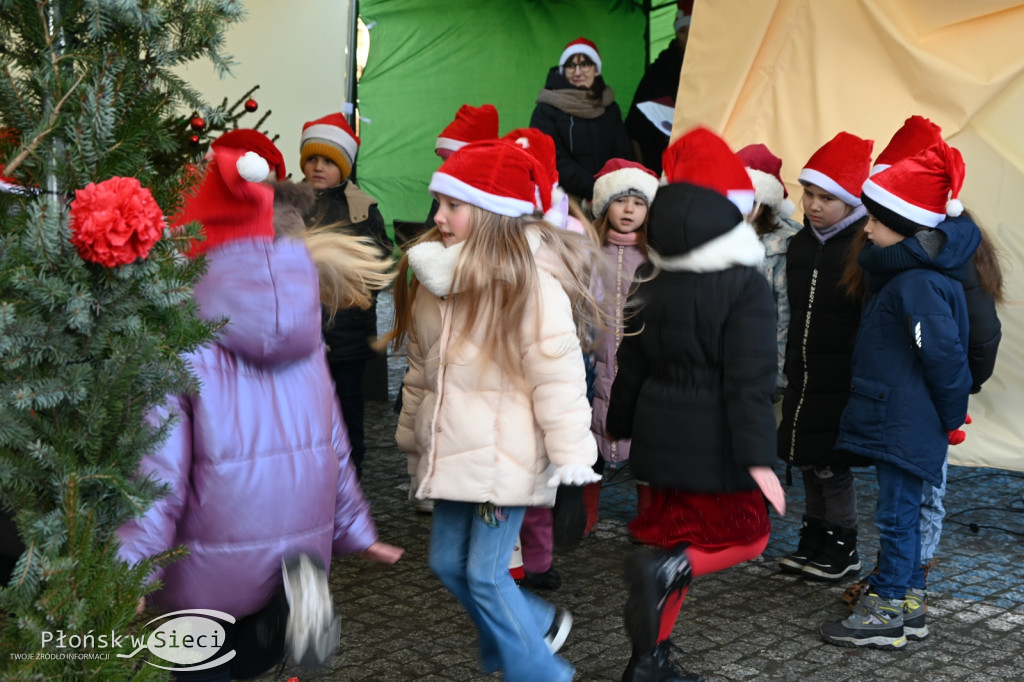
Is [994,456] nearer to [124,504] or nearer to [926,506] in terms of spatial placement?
[926,506]

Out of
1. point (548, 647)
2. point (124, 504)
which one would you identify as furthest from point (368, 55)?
point (124, 504)

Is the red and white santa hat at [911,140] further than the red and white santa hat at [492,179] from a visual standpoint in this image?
Yes

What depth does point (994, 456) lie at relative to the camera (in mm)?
6086

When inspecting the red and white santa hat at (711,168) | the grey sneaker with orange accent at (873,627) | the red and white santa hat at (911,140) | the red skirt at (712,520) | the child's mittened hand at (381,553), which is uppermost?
the red and white santa hat at (911,140)

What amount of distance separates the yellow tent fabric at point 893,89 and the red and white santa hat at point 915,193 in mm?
1608

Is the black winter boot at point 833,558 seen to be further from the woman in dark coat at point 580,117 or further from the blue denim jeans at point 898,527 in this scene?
the woman in dark coat at point 580,117

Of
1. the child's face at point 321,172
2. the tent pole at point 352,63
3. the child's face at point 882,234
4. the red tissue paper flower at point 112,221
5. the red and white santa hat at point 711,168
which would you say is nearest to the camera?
the red tissue paper flower at point 112,221

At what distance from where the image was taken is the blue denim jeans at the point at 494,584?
3.58 m

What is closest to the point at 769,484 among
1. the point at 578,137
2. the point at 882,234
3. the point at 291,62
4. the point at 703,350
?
the point at 703,350

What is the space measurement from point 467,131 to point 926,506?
11.4ft

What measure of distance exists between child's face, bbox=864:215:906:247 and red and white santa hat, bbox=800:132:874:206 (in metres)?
0.78

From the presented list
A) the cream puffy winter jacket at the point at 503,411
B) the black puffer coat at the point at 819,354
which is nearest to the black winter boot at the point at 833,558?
the black puffer coat at the point at 819,354

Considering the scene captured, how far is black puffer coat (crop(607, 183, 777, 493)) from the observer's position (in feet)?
12.7

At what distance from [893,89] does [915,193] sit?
2.16 meters
